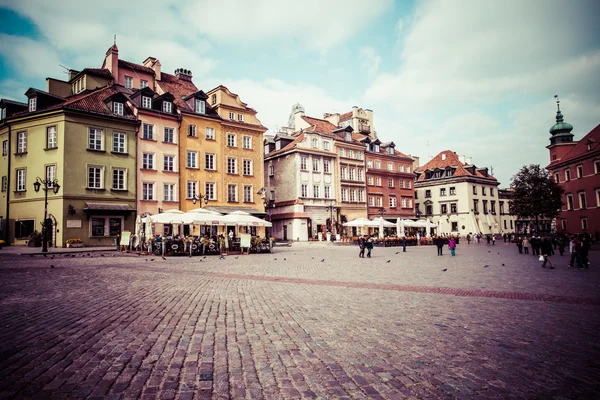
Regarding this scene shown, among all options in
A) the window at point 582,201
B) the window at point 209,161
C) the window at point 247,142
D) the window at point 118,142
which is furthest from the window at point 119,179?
the window at point 582,201

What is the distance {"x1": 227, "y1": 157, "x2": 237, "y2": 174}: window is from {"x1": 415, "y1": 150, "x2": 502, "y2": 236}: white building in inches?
1608

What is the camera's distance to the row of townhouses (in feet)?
104

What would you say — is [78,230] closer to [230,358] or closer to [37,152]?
[37,152]

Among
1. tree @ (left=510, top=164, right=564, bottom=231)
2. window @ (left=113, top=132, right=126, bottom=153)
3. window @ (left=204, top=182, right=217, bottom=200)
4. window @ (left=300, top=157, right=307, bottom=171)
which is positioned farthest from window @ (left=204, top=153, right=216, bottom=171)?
tree @ (left=510, top=164, right=564, bottom=231)

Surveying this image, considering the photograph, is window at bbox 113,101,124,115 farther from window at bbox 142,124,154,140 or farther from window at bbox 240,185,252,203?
window at bbox 240,185,252,203

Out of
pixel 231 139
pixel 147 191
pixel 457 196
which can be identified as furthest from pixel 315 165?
pixel 457 196

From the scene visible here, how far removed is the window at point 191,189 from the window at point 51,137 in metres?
12.0

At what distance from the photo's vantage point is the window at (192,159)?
38750 mm

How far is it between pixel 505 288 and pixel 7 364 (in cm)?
1133

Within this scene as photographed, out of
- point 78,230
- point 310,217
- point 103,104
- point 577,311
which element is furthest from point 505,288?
point 310,217

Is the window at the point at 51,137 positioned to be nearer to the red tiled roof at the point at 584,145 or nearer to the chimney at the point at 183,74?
the chimney at the point at 183,74

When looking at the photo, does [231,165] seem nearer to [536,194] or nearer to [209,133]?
[209,133]

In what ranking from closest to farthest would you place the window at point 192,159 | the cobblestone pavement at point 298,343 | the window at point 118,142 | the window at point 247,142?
1. the cobblestone pavement at point 298,343
2. the window at point 118,142
3. the window at point 192,159
4. the window at point 247,142

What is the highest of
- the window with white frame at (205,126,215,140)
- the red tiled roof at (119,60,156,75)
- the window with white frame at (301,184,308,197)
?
the red tiled roof at (119,60,156,75)
